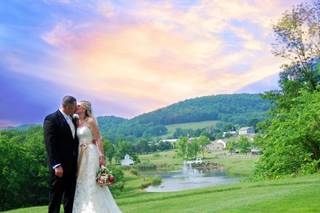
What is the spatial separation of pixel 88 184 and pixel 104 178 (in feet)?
1.23

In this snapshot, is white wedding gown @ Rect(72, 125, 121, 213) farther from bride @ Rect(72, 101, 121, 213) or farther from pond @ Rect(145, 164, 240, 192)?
pond @ Rect(145, 164, 240, 192)

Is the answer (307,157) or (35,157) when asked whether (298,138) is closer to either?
(307,157)

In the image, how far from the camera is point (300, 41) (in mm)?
46500

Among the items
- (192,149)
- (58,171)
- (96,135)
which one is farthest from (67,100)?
(192,149)

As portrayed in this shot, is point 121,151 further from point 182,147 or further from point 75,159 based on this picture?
point 75,159

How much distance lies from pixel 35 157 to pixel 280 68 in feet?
90.3

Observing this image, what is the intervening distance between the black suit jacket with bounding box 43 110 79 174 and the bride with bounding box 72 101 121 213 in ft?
1.49

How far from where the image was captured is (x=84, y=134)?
10.2 meters

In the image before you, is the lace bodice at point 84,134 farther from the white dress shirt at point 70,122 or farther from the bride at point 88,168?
the white dress shirt at point 70,122

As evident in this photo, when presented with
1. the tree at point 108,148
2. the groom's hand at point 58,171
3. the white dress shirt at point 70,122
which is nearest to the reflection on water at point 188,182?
the tree at point 108,148

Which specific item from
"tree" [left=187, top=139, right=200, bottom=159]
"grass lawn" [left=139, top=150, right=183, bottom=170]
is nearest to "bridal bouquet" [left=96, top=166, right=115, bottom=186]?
"grass lawn" [left=139, top=150, right=183, bottom=170]

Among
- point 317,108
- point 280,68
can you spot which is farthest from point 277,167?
point 280,68

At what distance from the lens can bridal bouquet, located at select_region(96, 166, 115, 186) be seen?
10.1 m

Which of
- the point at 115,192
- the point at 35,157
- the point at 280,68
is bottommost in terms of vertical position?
the point at 115,192
